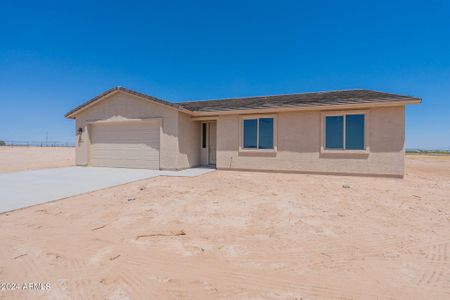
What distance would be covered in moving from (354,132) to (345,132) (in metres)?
0.36

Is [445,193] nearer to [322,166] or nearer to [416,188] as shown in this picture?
[416,188]

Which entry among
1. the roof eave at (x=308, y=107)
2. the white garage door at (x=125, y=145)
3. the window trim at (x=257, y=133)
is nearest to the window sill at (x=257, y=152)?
the window trim at (x=257, y=133)

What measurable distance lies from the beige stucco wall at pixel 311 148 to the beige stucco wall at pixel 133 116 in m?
2.47

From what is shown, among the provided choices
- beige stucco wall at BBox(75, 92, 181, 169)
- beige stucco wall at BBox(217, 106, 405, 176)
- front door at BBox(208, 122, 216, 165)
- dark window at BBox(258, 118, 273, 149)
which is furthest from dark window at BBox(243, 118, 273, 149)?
beige stucco wall at BBox(75, 92, 181, 169)

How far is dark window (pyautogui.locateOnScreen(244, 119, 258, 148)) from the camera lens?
10911 millimetres

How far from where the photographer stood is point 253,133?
35.9ft

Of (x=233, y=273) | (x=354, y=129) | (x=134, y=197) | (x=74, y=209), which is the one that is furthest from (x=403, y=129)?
(x=74, y=209)

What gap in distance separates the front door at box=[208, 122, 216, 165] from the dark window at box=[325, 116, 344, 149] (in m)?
6.19

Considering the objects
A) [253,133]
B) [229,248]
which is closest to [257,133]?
[253,133]

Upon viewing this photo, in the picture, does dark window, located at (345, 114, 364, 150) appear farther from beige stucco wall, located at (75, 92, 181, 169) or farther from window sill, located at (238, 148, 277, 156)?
beige stucco wall, located at (75, 92, 181, 169)

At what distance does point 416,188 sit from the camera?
7.16 metres

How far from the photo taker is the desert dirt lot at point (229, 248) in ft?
7.34

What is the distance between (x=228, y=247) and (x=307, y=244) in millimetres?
1224

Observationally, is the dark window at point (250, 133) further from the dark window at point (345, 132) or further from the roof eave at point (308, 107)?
the dark window at point (345, 132)
